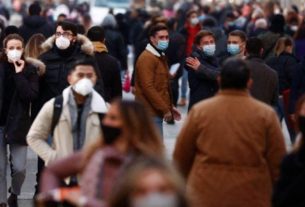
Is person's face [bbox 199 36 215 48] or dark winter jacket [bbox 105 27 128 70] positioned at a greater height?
person's face [bbox 199 36 215 48]

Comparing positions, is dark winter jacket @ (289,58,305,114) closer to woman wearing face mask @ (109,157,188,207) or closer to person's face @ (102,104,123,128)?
person's face @ (102,104,123,128)

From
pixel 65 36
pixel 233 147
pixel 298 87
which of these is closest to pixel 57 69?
pixel 65 36

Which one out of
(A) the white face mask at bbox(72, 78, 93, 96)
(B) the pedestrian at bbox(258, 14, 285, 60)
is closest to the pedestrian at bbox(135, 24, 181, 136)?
Answer: (A) the white face mask at bbox(72, 78, 93, 96)

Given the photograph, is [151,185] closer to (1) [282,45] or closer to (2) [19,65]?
(2) [19,65]

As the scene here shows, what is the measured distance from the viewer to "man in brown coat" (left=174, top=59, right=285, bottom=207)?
843cm

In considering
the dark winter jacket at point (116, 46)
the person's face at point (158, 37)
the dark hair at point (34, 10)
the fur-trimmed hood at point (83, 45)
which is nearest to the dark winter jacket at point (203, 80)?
the person's face at point (158, 37)

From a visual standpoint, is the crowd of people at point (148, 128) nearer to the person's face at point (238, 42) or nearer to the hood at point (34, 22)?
the person's face at point (238, 42)

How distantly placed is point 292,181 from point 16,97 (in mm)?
5130

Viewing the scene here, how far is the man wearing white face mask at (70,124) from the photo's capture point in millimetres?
9438

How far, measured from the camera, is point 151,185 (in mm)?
5410

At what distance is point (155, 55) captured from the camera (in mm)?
13484

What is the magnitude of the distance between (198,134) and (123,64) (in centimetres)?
1167

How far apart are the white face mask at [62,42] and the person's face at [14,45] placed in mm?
350

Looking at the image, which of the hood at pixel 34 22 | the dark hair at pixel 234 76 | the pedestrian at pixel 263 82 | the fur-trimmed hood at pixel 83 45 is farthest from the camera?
the hood at pixel 34 22
